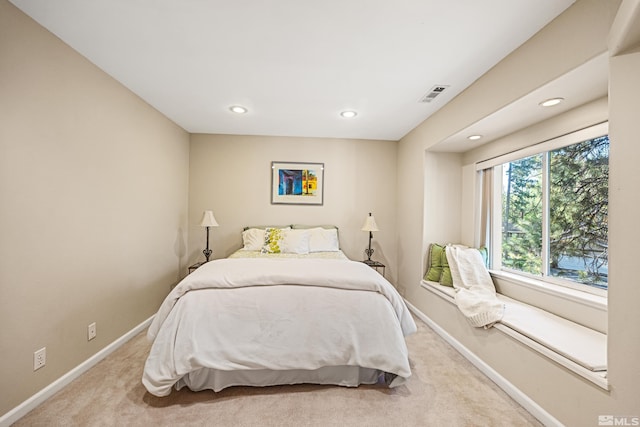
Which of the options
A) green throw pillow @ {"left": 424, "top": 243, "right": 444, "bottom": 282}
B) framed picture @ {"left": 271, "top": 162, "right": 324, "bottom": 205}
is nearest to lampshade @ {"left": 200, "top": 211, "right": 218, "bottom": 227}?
framed picture @ {"left": 271, "top": 162, "right": 324, "bottom": 205}

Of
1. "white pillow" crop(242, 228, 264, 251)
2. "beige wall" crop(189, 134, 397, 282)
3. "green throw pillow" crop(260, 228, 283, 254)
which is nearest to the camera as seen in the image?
"green throw pillow" crop(260, 228, 283, 254)

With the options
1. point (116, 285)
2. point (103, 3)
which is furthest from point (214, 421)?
point (103, 3)

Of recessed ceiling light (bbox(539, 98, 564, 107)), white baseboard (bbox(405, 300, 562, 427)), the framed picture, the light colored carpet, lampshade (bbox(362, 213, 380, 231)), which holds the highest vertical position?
recessed ceiling light (bbox(539, 98, 564, 107))

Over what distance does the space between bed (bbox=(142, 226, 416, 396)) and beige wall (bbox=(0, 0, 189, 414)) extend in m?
0.67

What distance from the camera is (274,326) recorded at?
1.75m

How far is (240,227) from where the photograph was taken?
3859 mm

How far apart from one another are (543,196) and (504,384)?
5.10ft

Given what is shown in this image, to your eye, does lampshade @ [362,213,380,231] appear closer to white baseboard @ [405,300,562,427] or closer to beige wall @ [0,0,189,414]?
white baseboard @ [405,300,562,427]

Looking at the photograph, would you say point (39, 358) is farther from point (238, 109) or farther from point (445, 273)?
point (445, 273)

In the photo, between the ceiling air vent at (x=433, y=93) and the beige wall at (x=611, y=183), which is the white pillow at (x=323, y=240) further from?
the ceiling air vent at (x=433, y=93)

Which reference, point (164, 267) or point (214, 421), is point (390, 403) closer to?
point (214, 421)

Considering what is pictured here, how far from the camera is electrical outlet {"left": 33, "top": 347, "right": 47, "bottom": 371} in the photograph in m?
1.62

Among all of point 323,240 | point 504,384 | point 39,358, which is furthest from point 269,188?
point 504,384

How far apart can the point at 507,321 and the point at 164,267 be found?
11.3 ft
